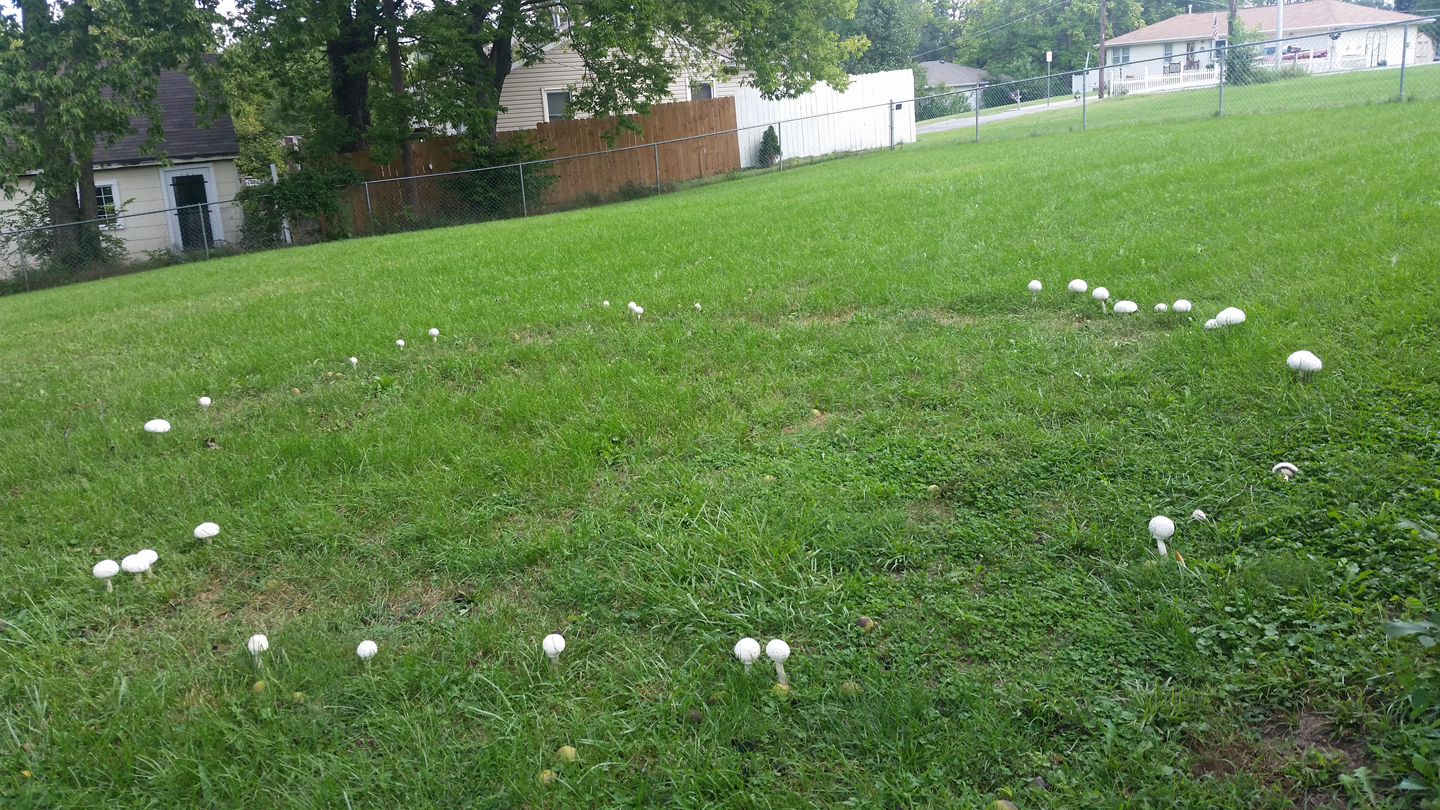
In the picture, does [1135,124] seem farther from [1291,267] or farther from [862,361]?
A: [862,361]

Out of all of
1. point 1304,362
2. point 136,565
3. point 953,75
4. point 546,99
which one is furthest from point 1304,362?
point 953,75

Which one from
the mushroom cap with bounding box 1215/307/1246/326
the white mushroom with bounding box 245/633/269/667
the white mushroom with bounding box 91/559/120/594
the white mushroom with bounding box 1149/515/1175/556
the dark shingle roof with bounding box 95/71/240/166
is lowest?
the white mushroom with bounding box 245/633/269/667

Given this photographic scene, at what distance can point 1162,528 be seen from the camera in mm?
2486

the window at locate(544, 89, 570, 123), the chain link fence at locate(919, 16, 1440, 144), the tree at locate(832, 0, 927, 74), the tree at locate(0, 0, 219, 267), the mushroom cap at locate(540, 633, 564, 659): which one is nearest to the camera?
the mushroom cap at locate(540, 633, 564, 659)

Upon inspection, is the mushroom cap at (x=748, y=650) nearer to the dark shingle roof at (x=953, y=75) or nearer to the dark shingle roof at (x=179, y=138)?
the dark shingle roof at (x=179, y=138)

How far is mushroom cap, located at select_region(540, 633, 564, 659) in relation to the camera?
236 cm

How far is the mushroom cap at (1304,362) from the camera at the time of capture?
344cm

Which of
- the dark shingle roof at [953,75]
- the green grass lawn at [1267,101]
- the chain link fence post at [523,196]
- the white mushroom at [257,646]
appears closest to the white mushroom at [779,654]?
the white mushroom at [257,646]

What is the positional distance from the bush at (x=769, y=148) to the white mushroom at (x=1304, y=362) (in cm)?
2024

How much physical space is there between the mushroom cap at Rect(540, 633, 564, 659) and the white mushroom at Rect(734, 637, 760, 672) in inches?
19.0

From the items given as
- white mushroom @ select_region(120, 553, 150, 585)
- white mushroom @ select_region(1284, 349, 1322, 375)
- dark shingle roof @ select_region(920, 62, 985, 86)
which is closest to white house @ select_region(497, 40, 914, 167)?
white mushroom @ select_region(1284, 349, 1322, 375)

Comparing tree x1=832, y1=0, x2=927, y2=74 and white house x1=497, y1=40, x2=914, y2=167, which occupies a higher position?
tree x1=832, y1=0, x2=927, y2=74

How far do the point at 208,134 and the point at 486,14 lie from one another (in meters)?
8.81

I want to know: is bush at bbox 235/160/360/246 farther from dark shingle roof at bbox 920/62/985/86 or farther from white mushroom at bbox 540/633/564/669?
dark shingle roof at bbox 920/62/985/86
